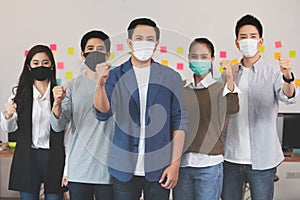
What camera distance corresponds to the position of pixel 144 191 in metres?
1.74

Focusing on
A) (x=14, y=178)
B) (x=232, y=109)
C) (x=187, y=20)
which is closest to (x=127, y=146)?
(x=232, y=109)

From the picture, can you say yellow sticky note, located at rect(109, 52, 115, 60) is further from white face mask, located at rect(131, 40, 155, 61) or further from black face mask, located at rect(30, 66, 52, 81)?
black face mask, located at rect(30, 66, 52, 81)

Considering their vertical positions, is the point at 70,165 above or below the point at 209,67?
below

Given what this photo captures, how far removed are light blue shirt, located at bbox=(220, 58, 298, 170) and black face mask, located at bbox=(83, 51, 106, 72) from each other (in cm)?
68

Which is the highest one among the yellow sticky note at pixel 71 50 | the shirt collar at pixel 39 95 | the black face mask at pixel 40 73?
the yellow sticky note at pixel 71 50

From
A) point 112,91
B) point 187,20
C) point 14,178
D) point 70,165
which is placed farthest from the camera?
point 187,20

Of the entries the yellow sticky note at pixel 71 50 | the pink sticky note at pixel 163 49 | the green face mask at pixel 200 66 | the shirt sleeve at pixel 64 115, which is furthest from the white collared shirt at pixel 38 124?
the yellow sticky note at pixel 71 50

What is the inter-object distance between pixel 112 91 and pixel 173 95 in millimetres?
256

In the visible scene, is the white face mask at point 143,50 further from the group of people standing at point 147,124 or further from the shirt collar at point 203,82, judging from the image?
the shirt collar at point 203,82

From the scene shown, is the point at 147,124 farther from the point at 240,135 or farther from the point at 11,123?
the point at 11,123

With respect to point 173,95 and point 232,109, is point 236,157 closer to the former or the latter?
point 232,109

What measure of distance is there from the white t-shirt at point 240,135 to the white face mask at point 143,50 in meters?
0.53

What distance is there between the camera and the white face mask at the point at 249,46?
1.93 m

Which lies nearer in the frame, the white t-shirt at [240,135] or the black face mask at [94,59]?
the black face mask at [94,59]
